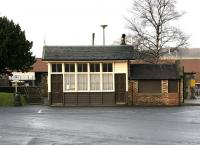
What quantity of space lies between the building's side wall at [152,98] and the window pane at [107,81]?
1498mm

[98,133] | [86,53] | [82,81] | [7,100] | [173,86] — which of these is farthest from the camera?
[7,100]

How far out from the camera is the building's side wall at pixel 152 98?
41625mm

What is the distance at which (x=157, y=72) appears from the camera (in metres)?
42.5

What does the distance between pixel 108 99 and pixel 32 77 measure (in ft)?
120

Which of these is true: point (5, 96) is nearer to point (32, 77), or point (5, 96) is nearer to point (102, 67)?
point (102, 67)

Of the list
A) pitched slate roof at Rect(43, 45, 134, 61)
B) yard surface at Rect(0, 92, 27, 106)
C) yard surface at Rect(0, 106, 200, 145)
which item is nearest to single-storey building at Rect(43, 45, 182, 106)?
pitched slate roof at Rect(43, 45, 134, 61)

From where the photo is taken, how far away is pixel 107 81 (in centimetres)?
4156

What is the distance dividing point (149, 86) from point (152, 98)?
38.9 inches

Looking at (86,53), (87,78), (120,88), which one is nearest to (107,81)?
(120,88)

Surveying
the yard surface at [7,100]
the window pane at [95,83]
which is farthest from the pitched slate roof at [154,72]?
the yard surface at [7,100]

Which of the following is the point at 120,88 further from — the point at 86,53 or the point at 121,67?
the point at 86,53

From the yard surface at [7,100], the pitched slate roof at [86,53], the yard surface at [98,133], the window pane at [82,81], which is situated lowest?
the yard surface at [98,133]

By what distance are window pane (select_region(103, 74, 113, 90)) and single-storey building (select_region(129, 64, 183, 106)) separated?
58.4 inches

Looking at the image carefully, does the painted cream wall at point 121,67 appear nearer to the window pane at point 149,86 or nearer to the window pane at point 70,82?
the window pane at point 149,86
